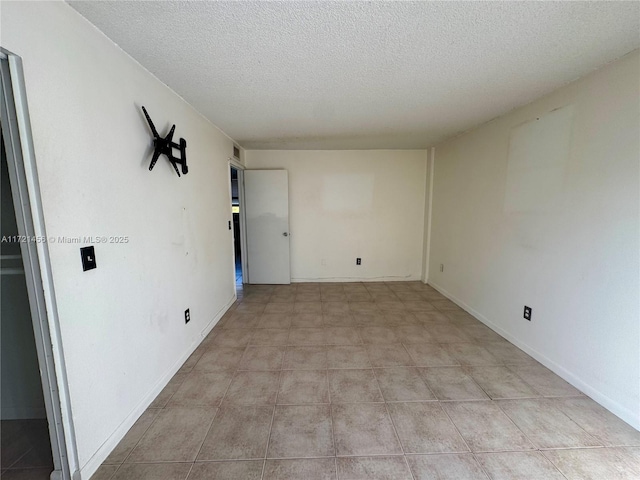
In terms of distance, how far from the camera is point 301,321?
9.64 feet

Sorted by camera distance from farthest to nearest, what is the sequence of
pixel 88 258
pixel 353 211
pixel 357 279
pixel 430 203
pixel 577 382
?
pixel 357 279 < pixel 353 211 < pixel 430 203 < pixel 577 382 < pixel 88 258

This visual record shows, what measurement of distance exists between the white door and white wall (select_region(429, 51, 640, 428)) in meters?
2.63

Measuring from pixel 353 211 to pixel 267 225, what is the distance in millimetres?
1396

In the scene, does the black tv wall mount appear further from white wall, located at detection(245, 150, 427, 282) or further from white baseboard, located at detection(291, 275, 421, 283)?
white baseboard, located at detection(291, 275, 421, 283)

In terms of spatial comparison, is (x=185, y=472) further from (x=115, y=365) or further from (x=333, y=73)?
(x=333, y=73)

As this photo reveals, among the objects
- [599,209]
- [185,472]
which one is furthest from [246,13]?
[599,209]

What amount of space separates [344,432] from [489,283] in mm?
2186

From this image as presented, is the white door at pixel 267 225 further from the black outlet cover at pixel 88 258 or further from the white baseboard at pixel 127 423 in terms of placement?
the black outlet cover at pixel 88 258

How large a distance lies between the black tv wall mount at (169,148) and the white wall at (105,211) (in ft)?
0.15

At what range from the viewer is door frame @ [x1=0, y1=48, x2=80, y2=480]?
95 centimetres

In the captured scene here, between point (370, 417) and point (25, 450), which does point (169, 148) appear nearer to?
point (25, 450)

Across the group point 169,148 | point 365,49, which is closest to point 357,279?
point 169,148

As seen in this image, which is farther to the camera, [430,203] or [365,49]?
[430,203]

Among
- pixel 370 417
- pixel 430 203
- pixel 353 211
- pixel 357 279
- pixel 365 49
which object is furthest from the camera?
pixel 357 279
